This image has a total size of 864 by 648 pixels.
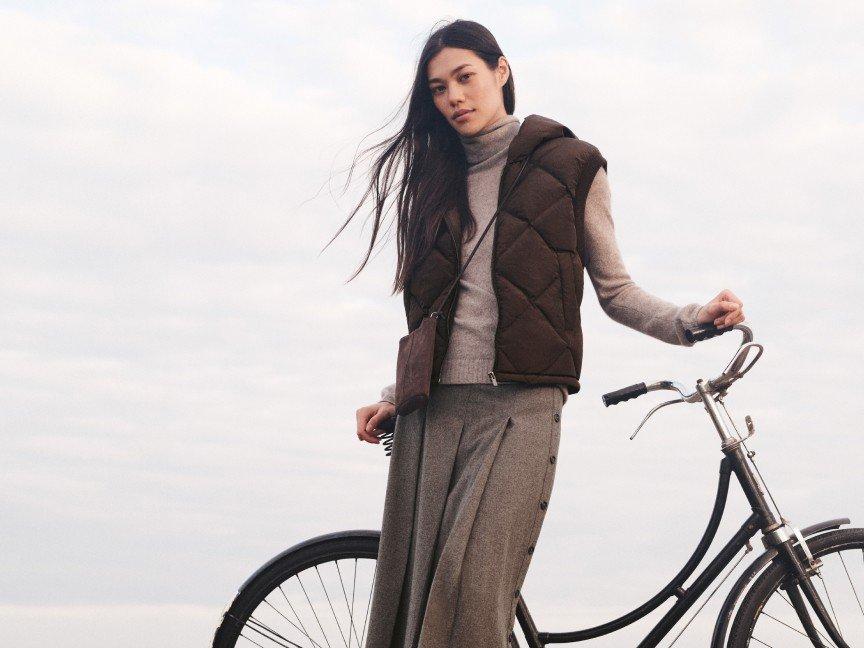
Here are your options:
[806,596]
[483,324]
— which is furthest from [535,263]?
[806,596]

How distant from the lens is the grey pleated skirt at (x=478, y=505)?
10.3 feet

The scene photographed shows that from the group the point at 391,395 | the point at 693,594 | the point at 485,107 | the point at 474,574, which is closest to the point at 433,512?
the point at 474,574

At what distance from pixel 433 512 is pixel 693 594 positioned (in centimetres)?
85

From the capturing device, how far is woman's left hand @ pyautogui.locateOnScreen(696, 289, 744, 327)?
10.8 feet

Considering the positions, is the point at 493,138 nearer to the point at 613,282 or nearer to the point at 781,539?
the point at 613,282

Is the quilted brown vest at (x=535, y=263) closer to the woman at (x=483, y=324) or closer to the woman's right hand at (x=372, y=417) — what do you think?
the woman at (x=483, y=324)

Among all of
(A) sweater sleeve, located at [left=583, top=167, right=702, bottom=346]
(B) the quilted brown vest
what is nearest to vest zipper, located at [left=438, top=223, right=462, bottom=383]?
(B) the quilted brown vest

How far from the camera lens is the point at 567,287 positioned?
10.7ft

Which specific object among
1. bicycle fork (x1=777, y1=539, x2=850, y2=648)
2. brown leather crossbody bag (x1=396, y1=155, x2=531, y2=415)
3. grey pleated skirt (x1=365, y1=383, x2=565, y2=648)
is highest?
brown leather crossbody bag (x1=396, y1=155, x2=531, y2=415)

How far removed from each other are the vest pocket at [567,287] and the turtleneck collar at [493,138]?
0.46 metres

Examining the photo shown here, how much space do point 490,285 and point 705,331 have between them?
639 mm

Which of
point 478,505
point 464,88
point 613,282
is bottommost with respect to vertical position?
point 478,505

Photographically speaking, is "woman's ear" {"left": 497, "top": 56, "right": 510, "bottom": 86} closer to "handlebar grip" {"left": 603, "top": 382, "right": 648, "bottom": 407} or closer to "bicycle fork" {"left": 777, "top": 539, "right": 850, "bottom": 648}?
"handlebar grip" {"left": 603, "top": 382, "right": 648, "bottom": 407}

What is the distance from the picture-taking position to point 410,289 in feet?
11.6
